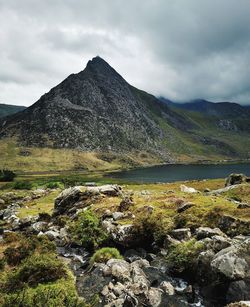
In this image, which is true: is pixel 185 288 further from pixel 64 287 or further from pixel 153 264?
pixel 64 287

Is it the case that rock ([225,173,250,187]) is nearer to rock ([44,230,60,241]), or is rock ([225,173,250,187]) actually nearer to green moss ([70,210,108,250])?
green moss ([70,210,108,250])

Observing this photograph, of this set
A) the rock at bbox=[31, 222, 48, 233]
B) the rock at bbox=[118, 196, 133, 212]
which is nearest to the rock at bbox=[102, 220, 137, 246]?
the rock at bbox=[118, 196, 133, 212]

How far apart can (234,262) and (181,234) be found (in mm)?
10040

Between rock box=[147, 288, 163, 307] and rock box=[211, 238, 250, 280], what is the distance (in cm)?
474

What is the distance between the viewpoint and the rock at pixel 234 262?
25.0m

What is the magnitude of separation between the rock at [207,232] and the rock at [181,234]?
5.54 feet

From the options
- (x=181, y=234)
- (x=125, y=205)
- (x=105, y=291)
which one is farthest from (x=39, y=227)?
(x=105, y=291)

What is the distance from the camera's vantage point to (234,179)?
78.9 m

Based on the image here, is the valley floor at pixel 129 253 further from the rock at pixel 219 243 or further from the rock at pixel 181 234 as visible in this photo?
the rock at pixel 181 234

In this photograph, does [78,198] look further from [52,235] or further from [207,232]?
[207,232]

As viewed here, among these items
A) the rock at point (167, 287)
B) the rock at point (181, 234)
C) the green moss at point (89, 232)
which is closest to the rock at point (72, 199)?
the green moss at point (89, 232)

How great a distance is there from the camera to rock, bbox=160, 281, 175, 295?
26812 mm

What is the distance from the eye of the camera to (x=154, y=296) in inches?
1014

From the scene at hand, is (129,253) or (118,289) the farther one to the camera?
(129,253)
